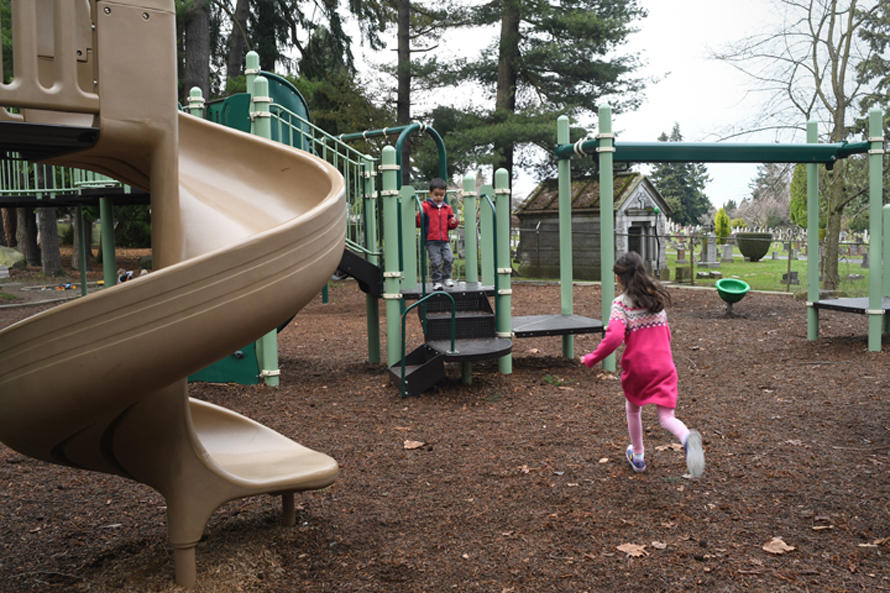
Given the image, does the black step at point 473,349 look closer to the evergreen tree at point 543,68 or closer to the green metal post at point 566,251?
the green metal post at point 566,251

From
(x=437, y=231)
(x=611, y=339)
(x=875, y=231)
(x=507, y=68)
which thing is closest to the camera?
(x=611, y=339)

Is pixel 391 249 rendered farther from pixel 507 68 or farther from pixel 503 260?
pixel 507 68

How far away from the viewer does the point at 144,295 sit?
7.64 ft

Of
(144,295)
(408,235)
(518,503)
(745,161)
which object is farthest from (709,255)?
(144,295)

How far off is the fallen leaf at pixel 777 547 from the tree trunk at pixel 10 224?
31.3 metres

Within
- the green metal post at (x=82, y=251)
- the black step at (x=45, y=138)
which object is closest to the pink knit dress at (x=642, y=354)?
the black step at (x=45, y=138)

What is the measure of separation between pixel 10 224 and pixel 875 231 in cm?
3046

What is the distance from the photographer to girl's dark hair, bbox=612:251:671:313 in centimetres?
417

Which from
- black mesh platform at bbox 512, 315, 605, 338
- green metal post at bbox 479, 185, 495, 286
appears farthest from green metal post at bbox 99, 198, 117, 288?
black mesh platform at bbox 512, 315, 605, 338

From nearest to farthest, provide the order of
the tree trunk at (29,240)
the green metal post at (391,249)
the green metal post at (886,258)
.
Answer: the green metal post at (391,249)
the green metal post at (886,258)
the tree trunk at (29,240)

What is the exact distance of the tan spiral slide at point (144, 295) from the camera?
2.29m

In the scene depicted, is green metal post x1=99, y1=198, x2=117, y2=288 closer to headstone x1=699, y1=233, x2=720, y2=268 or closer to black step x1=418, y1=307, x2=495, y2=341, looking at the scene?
black step x1=418, y1=307, x2=495, y2=341

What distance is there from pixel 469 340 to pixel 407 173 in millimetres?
11706

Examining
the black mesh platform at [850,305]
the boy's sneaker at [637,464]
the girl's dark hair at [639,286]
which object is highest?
the girl's dark hair at [639,286]
